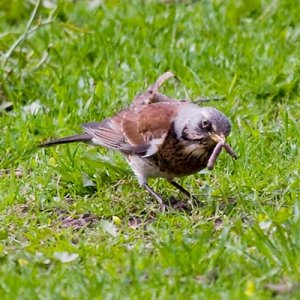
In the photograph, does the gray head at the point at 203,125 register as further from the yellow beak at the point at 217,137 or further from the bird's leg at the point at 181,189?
the bird's leg at the point at 181,189

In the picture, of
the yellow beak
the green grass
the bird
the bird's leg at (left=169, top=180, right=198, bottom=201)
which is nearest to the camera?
the green grass

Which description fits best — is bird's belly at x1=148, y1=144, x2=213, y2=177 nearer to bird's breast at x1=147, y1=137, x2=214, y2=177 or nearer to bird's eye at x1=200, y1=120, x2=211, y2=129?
bird's breast at x1=147, y1=137, x2=214, y2=177

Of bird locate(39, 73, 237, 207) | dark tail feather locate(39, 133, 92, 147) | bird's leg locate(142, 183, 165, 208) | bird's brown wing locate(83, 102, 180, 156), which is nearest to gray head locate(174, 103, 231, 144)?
bird locate(39, 73, 237, 207)

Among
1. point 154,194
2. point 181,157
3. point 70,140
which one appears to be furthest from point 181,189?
point 70,140

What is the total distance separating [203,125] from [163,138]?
0.34 metres

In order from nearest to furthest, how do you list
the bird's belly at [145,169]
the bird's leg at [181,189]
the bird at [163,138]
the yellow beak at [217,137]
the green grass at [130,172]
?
the green grass at [130,172]
the yellow beak at [217,137]
the bird at [163,138]
the bird's belly at [145,169]
the bird's leg at [181,189]

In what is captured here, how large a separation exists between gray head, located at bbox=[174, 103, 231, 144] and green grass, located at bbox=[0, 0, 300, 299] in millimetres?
500

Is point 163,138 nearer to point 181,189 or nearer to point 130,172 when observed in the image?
point 181,189

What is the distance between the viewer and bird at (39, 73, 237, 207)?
618cm

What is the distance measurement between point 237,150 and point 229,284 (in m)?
2.16

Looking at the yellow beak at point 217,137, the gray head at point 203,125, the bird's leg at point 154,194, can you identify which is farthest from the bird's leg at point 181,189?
the yellow beak at point 217,137

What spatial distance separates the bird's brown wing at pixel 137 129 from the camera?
256 inches

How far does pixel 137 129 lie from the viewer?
22.2ft

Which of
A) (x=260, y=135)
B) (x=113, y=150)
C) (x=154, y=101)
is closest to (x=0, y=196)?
(x=113, y=150)
